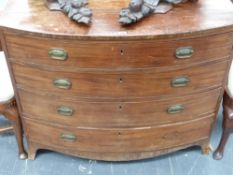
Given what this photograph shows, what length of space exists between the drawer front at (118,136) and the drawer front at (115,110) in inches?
1.8

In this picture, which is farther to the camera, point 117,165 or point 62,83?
point 117,165

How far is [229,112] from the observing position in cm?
177

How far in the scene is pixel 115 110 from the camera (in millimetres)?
1569

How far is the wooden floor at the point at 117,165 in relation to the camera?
189cm

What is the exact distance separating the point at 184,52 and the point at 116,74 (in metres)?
0.32

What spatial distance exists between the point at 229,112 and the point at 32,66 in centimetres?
112

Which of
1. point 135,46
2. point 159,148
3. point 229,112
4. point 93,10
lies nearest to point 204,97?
point 229,112

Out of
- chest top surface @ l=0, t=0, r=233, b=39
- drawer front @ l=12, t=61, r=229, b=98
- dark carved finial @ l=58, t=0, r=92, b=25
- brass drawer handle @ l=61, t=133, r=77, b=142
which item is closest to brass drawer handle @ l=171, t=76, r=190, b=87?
drawer front @ l=12, t=61, r=229, b=98

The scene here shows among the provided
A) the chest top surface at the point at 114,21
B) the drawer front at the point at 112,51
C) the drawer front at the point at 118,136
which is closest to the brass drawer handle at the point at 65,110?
the drawer front at the point at 118,136

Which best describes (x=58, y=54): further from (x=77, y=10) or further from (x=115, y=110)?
(x=115, y=110)

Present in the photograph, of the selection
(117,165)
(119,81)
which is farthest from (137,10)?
(117,165)

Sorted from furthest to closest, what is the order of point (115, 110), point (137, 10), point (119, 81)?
point (115, 110)
point (119, 81)
point (137, 10)

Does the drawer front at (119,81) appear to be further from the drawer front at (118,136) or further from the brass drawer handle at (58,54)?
the drawer front at (118,136)

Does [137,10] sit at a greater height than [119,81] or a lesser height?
greater
